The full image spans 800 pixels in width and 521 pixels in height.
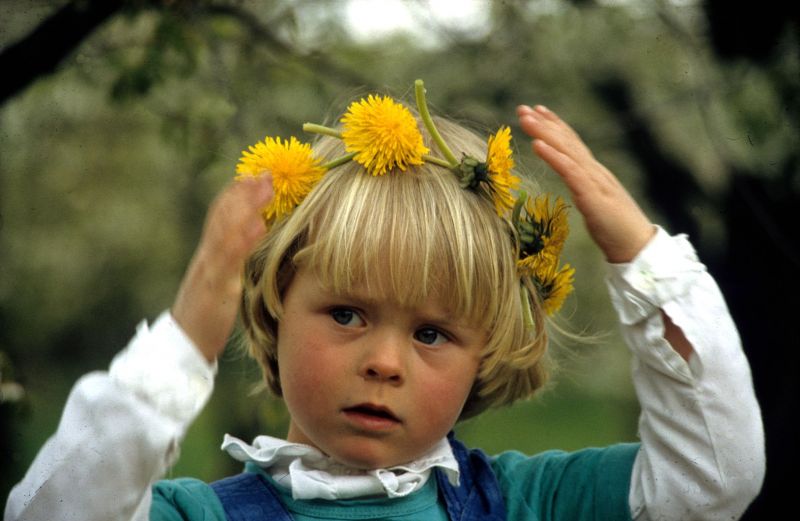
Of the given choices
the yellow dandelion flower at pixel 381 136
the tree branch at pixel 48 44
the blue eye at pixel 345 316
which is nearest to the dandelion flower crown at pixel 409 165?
the yellow dandelion flower at pixel 381 136

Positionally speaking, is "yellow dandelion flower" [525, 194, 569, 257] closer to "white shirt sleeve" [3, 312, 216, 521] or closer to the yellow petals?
the yellow petals

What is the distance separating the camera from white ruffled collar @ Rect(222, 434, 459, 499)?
1843mm

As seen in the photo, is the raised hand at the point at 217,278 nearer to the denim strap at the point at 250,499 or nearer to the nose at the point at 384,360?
the nose at the point at 384,360

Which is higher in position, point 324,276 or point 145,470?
point 324,276

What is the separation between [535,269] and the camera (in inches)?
77.2

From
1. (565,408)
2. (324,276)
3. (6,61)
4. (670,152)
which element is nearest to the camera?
(324,276)

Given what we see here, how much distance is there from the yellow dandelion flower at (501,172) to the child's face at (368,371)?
236 millimetres

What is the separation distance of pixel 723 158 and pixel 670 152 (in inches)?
26.2

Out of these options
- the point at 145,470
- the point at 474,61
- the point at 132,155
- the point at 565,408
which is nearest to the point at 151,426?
the point at 145,470

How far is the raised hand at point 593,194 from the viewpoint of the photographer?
5.94ft

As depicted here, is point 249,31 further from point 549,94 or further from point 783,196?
point 783,196

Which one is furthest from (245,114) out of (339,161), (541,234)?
(541,234)

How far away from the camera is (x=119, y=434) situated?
4.88 feet

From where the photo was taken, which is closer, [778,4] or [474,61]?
[778,4]
